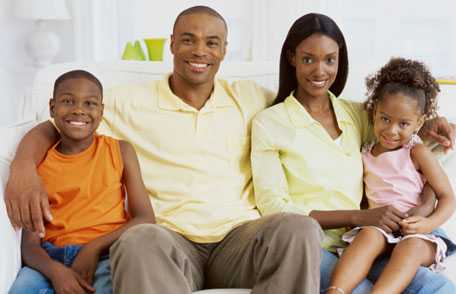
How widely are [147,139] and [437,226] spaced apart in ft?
2.73

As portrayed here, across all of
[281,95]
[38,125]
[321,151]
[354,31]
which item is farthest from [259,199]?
[354,31]

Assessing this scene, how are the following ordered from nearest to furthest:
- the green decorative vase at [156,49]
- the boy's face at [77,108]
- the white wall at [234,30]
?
1. the boy's face at [77,108]
2. the green decorative vase at [156,49]
3. the white wall at [234,30]

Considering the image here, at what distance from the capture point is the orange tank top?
188cm

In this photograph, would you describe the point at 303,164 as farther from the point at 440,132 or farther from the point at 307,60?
the point at 440,132

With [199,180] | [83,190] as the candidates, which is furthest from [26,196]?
[199,180]

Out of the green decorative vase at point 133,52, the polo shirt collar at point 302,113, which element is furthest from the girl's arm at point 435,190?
the green decorative vase at point 133,52

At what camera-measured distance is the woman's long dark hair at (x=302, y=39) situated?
2.07 m

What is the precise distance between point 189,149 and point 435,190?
685mm

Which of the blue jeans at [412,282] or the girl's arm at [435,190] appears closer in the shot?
the blue jeans at [412,282]

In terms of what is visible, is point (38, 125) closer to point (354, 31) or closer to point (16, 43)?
point (16, 43)

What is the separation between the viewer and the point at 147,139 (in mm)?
2066

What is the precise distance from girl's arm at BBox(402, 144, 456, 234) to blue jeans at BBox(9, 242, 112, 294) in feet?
2.52

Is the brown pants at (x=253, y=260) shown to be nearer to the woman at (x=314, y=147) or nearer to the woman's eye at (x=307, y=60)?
the woman at (x=314, y=147)

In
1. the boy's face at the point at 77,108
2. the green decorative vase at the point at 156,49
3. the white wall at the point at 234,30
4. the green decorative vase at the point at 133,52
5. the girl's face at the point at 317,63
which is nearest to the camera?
the boy's face at the point at 77,108
